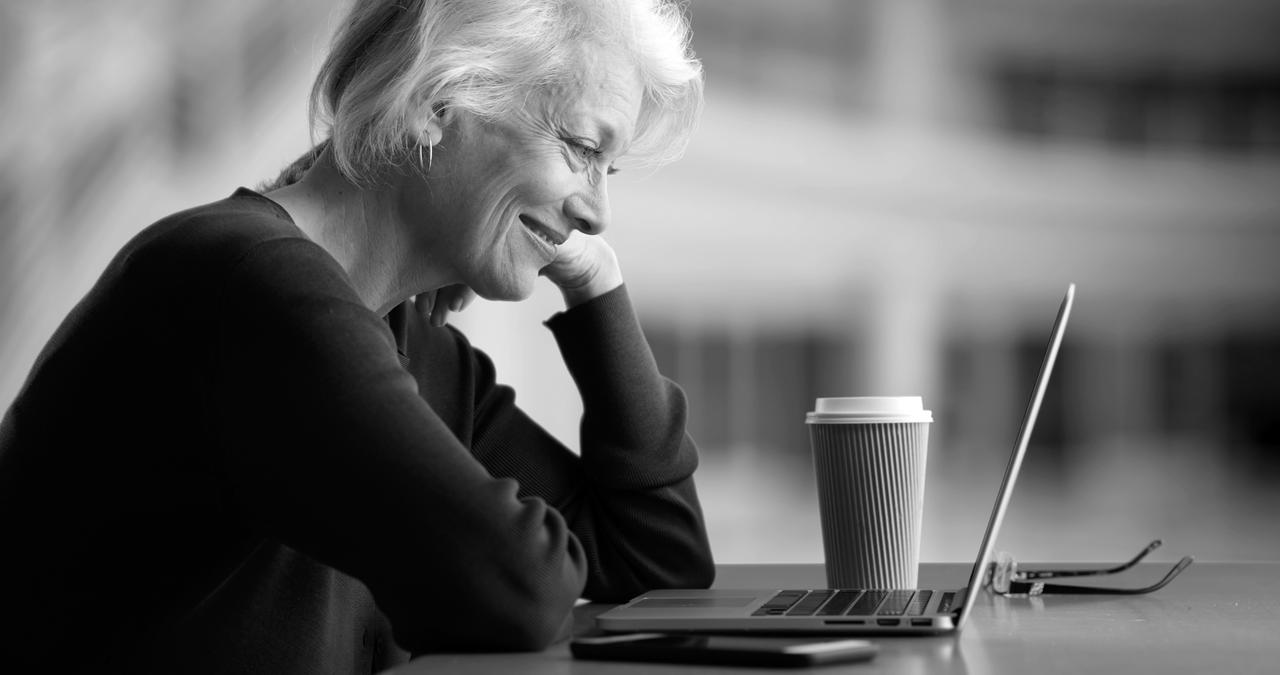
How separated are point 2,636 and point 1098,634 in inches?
25.9

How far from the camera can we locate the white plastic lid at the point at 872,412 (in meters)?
0.95

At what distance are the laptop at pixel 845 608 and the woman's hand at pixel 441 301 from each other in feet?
1.39

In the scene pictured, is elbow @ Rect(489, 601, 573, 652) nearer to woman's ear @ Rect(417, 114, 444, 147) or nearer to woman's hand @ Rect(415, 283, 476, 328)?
woman's ear @ Rect(417, 114, 444, 147)

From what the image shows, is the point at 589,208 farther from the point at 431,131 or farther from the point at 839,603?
the point at 839,603

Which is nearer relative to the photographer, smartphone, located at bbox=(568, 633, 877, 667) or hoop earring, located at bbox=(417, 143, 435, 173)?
smartphone, located at bbox=(568, 633, 877, 667)

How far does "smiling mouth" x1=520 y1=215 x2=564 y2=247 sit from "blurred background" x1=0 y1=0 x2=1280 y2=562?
6.38m

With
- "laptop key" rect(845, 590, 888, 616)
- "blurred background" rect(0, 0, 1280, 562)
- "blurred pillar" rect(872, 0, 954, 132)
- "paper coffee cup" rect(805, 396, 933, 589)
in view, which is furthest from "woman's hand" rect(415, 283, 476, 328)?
"blurred pillar" rect(872, 0, 954, 132)

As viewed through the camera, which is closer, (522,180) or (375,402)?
(375,402)

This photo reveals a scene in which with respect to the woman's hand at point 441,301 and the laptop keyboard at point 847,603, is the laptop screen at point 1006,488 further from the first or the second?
the woman's hand at point 441,301

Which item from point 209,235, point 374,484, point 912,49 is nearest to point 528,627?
point 374,484

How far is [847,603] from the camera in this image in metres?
0.82

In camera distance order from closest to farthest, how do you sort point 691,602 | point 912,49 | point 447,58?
point 691,602, point 447,58, point 912,49

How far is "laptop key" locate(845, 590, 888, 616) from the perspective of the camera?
77 cm

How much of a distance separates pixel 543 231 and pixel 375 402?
0.40 meters
